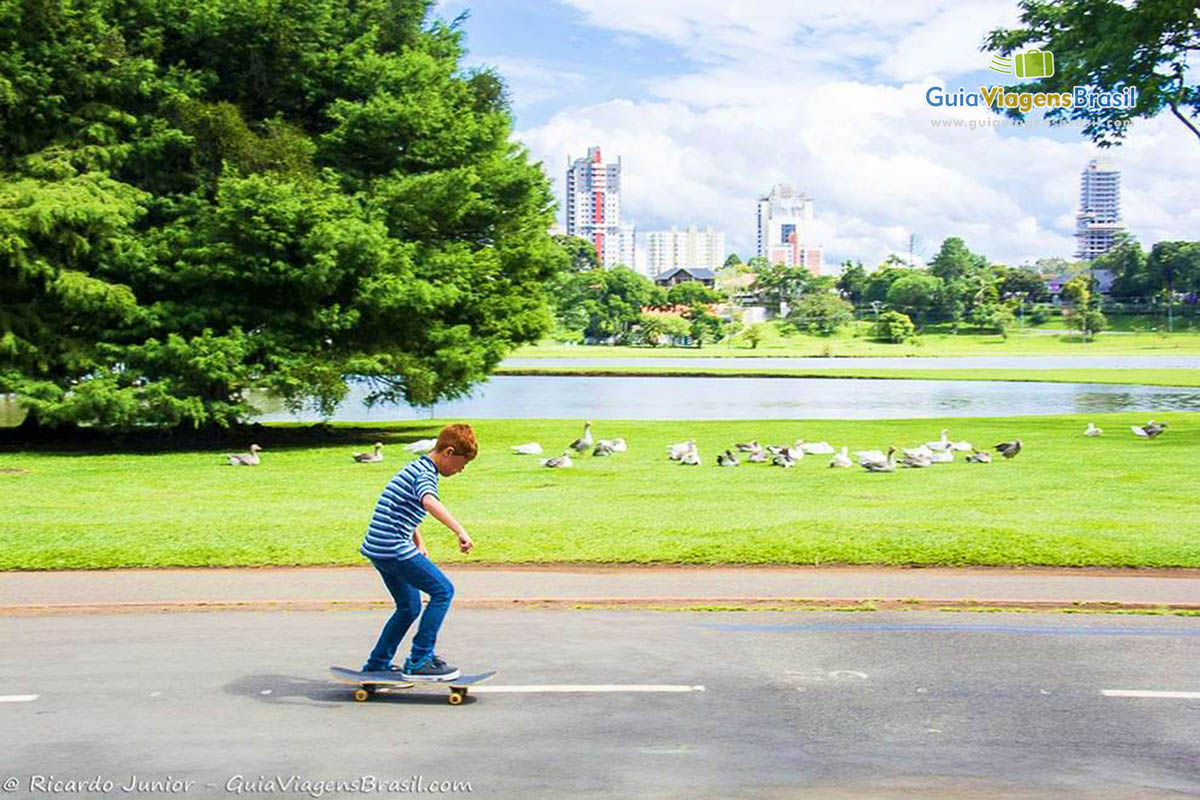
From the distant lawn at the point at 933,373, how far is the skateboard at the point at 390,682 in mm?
70256

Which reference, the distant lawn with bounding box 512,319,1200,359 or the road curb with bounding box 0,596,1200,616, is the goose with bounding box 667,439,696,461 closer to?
the road curb with bounding box 0,596,1200,616

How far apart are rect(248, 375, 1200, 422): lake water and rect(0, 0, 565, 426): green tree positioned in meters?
10.6

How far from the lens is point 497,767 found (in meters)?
7.21

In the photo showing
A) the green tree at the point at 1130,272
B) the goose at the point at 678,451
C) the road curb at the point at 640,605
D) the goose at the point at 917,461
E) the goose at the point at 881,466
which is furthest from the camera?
the green tree at the point at 1130,272

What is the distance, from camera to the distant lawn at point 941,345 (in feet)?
411

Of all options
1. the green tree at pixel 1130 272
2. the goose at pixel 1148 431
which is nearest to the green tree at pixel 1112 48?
the goose at pixel 1148 431

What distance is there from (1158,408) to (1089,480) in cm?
3167

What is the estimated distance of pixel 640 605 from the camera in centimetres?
1205

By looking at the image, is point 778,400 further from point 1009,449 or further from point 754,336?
point 754,336

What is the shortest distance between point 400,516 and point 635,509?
10585mm

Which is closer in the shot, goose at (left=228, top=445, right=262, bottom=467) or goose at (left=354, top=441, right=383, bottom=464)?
goose at (left=228, top=445, right=262, bottom=467)

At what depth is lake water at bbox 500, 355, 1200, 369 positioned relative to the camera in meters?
98.3

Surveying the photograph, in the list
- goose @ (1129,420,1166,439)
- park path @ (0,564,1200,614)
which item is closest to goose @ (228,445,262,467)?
park path @ (0,564,1200,614)

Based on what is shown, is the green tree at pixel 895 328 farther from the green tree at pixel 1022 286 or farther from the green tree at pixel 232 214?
the green tree at pixel 232 214
